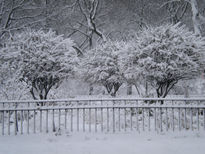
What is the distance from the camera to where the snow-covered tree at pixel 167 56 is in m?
7.46

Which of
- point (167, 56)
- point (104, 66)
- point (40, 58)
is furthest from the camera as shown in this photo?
point (104, 66)

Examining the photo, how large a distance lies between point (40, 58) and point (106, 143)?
700cm

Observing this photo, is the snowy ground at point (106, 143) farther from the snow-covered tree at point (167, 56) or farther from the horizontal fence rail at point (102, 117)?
the snow-covered tree at point (167, 56)

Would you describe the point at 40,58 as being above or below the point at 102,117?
above

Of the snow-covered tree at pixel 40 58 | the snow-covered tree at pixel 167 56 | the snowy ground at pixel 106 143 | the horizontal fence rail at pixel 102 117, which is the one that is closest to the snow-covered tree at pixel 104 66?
the snow-covered tree at pixel 40 58

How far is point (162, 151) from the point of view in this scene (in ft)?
12.0

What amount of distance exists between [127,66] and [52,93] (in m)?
6.38

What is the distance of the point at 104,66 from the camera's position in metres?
11.6

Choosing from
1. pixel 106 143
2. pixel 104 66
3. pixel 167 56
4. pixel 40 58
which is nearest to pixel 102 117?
pixel 106 143

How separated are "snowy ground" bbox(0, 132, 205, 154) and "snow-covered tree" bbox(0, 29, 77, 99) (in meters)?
5.23

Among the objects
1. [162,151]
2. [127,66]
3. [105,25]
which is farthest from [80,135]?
[105,25]

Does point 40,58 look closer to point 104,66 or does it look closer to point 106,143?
point 104,66

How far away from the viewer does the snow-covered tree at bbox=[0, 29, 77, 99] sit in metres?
8.96

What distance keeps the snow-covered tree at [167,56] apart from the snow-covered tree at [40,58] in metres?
4.47
